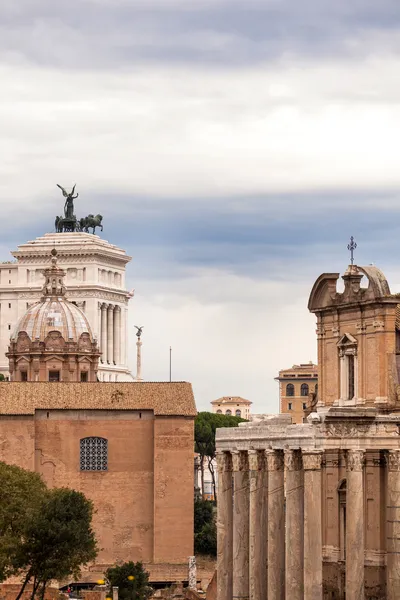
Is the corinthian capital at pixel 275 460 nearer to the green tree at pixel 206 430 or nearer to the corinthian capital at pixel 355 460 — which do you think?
the corinthian capital at pixel 355 460

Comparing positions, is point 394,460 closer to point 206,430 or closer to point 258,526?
point 258,526

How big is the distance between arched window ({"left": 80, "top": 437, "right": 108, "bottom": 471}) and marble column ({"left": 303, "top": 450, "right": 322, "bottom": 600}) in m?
48.2

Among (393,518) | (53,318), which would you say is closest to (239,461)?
(393,518)

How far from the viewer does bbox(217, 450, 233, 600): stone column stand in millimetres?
74312

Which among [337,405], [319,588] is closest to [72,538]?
[337,405]

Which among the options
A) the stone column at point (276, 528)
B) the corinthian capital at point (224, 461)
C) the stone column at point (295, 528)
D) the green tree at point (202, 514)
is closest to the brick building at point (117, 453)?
the green tree at point (202, 514)

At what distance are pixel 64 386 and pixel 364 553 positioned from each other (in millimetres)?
48961

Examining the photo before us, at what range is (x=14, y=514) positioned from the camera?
88250 millimetres

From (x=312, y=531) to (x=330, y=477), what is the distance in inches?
304

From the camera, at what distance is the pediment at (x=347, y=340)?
73.5 meters

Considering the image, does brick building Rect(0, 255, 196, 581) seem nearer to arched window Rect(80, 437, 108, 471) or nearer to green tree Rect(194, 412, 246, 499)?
arched window Rect(80, 437, 108, 471)

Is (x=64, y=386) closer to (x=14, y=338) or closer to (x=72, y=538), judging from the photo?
(x=14, y=338)

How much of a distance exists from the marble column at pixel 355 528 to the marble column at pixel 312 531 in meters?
0.99

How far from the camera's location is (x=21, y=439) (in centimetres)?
11169
